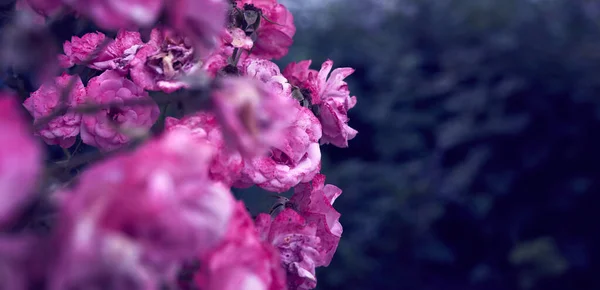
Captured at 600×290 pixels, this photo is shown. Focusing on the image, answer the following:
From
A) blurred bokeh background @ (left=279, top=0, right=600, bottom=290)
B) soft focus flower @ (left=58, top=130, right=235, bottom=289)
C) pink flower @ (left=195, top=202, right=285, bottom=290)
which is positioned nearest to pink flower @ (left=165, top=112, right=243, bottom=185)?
pink flower @ (left=195, top=202, right=285, bottom=290)

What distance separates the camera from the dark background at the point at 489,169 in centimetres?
242

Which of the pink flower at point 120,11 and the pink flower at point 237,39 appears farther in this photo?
the pink flower at point 237,39

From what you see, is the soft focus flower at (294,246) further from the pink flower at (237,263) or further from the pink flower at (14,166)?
the pink flower at (14,166)

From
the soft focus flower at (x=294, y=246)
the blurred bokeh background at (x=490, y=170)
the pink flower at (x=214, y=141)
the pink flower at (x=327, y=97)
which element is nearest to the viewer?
the pink flower at (x=214, y=141)

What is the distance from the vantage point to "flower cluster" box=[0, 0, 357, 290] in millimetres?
355

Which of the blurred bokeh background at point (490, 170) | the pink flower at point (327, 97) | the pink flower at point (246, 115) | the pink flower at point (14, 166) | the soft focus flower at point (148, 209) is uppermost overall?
the blurred bokeh background at point (490, 170)

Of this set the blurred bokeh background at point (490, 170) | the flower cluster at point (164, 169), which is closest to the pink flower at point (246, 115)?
the flower cluster at point (164, 169)

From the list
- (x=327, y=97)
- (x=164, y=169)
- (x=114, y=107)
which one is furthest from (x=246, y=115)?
(x=327, y=97)

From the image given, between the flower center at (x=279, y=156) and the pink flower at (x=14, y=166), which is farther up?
the flower center at (x=279, y=156)

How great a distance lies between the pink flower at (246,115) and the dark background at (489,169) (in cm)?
189

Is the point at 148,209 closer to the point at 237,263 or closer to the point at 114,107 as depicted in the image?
the point at 237,263

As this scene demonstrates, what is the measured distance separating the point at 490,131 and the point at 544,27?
0.45m

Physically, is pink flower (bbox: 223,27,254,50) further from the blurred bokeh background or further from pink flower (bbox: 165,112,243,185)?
the blurred bokeh background

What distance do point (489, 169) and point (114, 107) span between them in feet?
6.80
